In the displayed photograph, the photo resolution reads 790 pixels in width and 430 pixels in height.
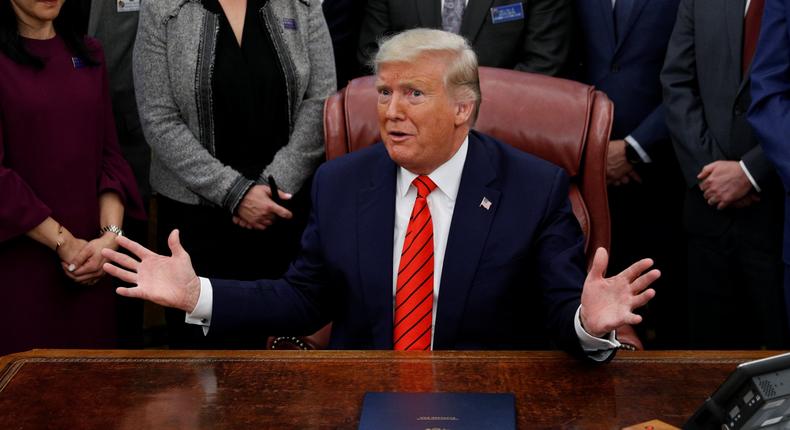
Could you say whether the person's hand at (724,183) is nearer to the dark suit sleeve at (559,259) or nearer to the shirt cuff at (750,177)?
the shirt cuff at (750,177)

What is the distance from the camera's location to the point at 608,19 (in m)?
3.89

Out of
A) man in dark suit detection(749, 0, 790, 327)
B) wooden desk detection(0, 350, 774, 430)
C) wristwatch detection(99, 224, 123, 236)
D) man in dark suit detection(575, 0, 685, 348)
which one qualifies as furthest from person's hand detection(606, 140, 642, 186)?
wristwatch detection(99, 224, 123, 236)

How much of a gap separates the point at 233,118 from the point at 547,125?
1.07m

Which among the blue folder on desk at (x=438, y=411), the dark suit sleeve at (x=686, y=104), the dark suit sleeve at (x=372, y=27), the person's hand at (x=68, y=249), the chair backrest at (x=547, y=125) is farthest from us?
the dark suit sleeve at (x=372, y=27)

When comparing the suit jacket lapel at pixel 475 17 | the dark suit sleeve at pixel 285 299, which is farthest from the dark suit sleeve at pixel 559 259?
the suit jacket lapel at pixel 475 17

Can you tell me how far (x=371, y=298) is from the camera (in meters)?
2.74

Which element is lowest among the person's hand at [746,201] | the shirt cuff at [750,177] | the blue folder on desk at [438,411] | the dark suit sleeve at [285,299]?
the person's hand at [746,201]

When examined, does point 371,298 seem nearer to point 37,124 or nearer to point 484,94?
point 484,94

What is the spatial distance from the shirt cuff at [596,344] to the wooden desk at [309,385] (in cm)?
3

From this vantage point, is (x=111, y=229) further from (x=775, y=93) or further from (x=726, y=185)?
(x=775, y=93)

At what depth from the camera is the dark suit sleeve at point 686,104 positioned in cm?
→ 366

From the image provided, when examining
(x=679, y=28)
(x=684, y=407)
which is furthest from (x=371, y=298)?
(x=679, y=28)

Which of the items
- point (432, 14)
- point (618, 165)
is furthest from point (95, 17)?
point (618, 165)

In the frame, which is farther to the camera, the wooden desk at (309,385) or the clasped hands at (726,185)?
the clasped hands at (726,185)
